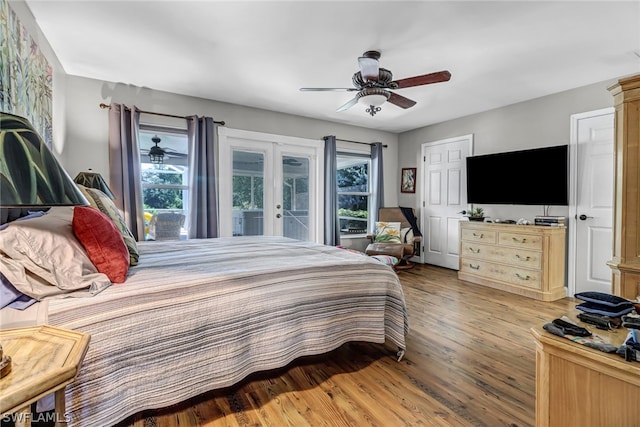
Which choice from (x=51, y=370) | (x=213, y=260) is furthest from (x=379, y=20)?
(x=51, y=370)

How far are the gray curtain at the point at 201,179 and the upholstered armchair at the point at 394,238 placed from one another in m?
2.47

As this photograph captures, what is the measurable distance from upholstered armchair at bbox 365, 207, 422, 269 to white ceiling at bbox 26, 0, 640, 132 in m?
2.21

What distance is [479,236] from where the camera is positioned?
415cm

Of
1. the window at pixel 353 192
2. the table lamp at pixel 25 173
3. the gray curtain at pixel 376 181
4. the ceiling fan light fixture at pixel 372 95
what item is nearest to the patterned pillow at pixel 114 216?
the table lamp at pixel 25 173

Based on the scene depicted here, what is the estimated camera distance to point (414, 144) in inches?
222

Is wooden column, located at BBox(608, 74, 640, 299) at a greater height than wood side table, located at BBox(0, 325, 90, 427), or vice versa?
wooden column, located at BBox(608, 74, 640, 299)

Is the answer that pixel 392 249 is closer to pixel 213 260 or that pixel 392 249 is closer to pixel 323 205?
pixel 323 205

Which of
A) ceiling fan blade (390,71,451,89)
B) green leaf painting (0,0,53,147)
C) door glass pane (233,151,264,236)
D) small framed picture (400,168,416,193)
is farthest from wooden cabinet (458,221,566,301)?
green leaf painting (0,0,53,147)

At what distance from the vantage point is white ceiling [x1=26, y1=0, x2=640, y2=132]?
2.14 m

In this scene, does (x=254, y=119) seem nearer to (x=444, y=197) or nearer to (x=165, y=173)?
(x=165, y=173)

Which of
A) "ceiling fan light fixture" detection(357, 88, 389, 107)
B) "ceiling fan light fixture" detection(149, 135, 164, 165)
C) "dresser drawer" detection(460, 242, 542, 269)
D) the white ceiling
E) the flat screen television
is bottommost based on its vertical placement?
"dresser drawer" detection(460, 242, 542, 269)

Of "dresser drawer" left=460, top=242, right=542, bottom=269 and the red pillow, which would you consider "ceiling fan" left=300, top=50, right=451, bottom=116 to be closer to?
the red pillow

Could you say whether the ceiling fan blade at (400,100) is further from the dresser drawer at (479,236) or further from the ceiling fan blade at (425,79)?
the dresser drawer at (479,236)

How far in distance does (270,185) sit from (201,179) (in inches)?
41.7
